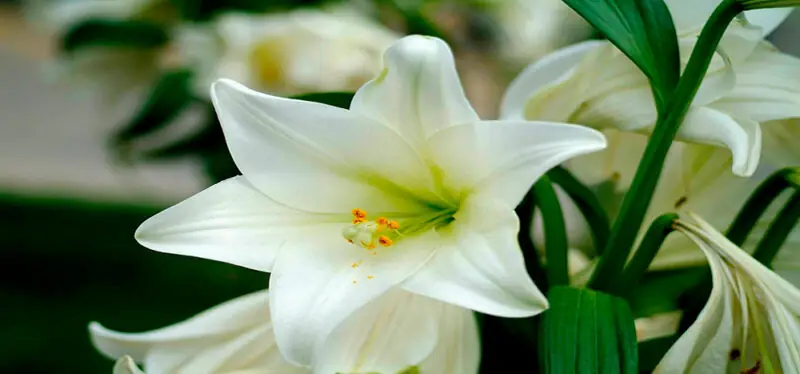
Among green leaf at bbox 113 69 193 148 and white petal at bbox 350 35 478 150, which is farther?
green leaf at bbox 113 69 193 148

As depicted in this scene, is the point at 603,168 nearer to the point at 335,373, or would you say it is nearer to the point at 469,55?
the point at 335,373

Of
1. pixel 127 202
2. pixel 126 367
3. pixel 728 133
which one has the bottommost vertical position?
pixel 127 202

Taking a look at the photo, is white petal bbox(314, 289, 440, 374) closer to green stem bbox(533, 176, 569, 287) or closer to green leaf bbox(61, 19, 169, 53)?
green stem bbox(533, 176, 569, 287)

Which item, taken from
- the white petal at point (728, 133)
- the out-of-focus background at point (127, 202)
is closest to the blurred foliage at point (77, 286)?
the out-of-focus background at point (127, 202)

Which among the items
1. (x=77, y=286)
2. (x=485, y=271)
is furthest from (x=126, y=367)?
(x=77, y=286)

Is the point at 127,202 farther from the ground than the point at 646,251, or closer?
closer

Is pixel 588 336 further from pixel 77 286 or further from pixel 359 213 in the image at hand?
pixel 77 286

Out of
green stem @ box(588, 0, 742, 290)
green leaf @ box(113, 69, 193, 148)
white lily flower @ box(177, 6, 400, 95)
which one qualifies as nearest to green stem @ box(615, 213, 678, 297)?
green stem @ box(588, 0, 742, 290)
